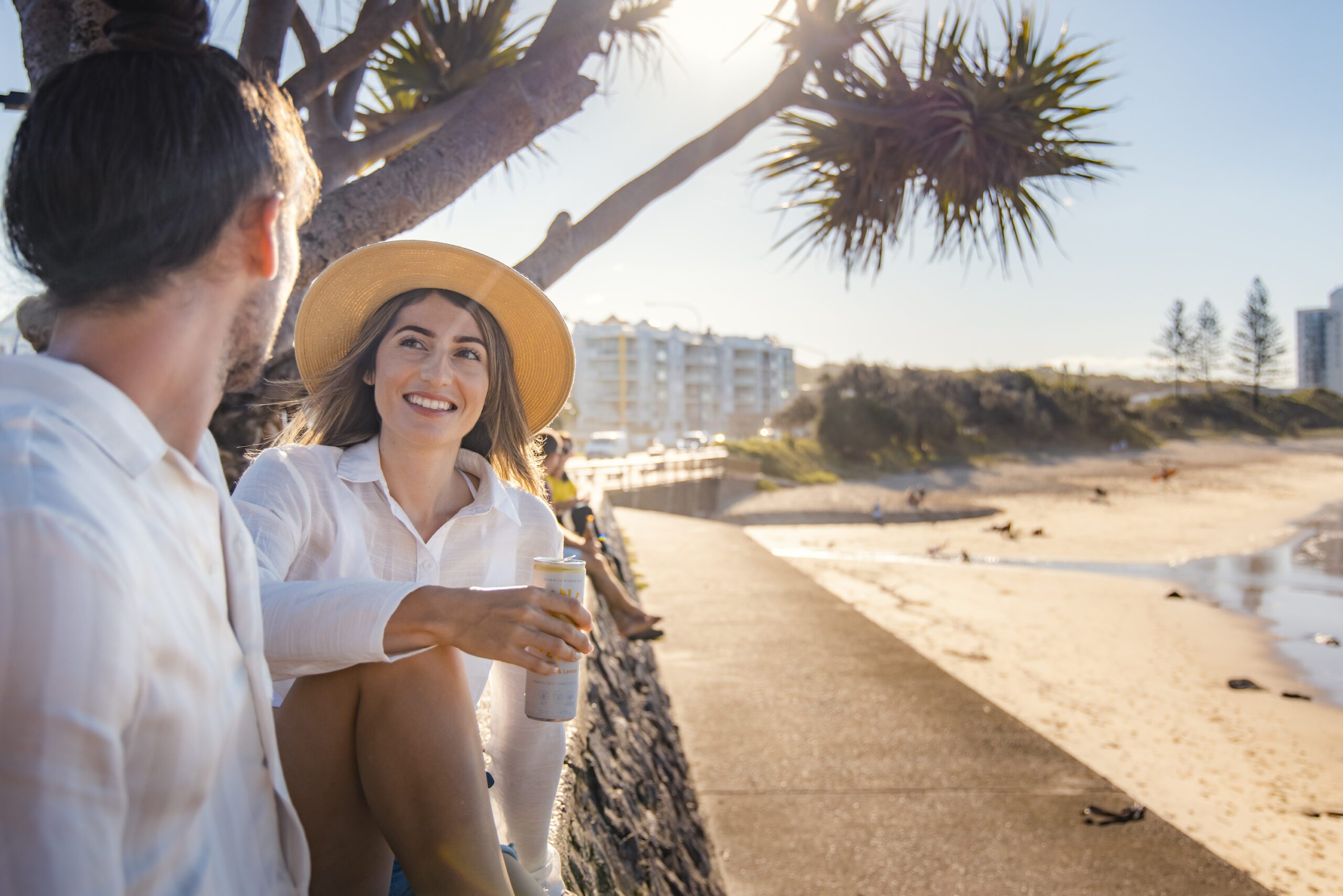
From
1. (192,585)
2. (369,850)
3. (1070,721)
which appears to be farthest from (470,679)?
(1070,721)

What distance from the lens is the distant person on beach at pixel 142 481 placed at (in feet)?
1.82

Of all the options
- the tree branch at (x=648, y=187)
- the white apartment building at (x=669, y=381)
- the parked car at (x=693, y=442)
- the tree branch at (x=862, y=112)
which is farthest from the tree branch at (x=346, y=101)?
the white apartment building at (x=669, y=381)

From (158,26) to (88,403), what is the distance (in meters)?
0.42

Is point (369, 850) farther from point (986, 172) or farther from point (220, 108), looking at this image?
point (986, 172)

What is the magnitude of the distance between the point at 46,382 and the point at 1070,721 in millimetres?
6648

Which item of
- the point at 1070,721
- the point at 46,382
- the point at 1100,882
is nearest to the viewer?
the point at 46,382

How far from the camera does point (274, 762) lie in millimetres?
809

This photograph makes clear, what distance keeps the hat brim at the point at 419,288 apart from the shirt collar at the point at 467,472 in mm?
298

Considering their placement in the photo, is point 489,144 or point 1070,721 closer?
point 489,144

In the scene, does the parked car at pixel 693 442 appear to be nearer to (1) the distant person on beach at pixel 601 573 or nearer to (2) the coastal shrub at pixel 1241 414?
(2) the coastal shrub at pixel 1241 414

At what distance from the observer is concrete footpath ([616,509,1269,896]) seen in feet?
9.14

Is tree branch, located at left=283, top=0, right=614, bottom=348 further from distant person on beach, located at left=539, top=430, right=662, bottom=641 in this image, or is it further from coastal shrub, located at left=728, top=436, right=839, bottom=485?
coastal shrub, located at left=728, top=436, right=839, bottom=485

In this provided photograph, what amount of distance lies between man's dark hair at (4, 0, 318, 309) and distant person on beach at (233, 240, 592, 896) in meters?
0.52

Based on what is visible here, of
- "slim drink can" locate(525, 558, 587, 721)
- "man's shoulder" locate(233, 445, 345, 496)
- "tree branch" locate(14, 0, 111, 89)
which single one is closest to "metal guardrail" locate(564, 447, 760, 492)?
"tree branch" locate(14, 0, 111, 89)
